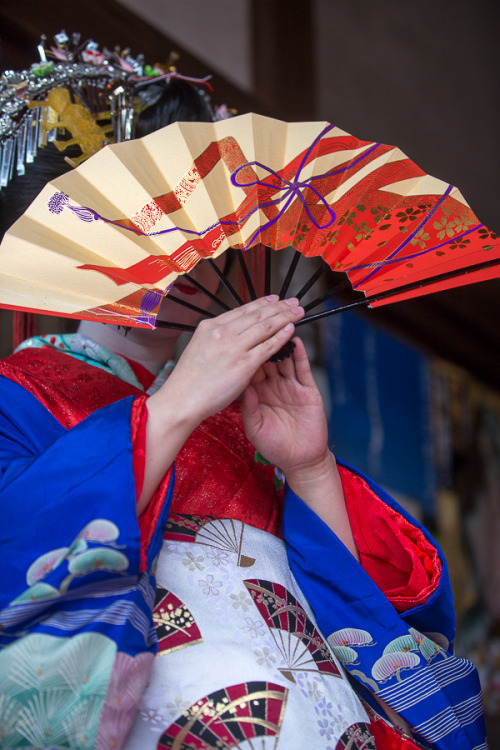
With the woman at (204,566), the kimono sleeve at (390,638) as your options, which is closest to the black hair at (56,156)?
the woman at (204,566)

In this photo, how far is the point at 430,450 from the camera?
334 centimetres

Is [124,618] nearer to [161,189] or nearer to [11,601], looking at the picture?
[11,601]

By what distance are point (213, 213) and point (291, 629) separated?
62cm

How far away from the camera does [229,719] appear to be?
82cm

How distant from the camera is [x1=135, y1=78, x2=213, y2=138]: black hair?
131cm

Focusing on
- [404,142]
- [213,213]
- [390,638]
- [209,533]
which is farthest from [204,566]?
[404,142]

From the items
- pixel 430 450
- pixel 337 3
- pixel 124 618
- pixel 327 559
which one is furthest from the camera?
pixel 430 450

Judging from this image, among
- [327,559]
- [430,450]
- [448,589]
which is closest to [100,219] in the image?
[327,559]

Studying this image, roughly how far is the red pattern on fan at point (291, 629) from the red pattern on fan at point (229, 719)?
0.05 m

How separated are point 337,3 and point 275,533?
8.10 ft

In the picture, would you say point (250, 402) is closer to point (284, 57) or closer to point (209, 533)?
point (209, 533)

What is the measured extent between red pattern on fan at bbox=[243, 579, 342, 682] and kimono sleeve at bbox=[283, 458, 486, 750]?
0.16ft

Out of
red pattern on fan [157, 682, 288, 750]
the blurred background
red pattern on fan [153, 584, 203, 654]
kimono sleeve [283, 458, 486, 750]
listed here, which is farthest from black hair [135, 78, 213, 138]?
red pattern on fan [157, 682, 288, 750]

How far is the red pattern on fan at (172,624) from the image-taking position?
0.87 m
